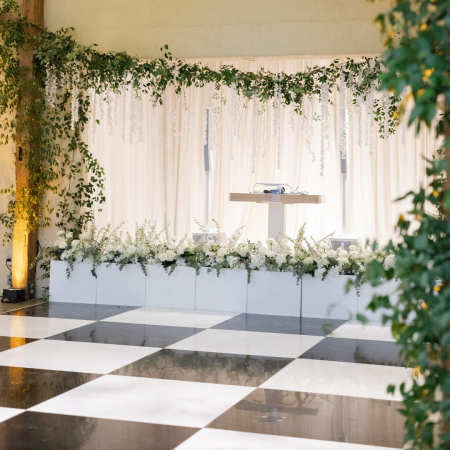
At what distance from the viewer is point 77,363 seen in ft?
11.7

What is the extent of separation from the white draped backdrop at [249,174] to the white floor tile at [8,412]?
5487 millimetres

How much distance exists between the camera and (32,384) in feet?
10.4

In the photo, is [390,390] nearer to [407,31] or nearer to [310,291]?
[407,31]

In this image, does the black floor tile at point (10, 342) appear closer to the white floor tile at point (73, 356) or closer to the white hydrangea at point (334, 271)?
the white floor tile at point (73, 356)

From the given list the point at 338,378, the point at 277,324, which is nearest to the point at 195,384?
the point at 338,378

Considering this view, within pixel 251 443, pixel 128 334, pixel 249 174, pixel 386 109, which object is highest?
pixel 386 109

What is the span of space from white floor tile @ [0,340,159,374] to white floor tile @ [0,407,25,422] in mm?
640

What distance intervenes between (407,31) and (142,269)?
14.2ft

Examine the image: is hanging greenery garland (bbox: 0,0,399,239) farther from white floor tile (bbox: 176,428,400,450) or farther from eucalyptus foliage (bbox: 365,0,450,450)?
eucalyptus foliage (bbox: 365,0,450,450)

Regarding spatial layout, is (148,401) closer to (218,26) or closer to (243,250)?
(243,250)

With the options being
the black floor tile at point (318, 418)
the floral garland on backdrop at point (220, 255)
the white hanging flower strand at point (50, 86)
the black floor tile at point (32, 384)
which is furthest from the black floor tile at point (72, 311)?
the black floor tile at point (318, 418)

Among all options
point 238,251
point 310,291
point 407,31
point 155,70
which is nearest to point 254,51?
Result: point 155,70

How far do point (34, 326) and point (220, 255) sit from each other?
1.40m

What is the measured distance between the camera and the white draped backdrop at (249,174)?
26.8 ft
